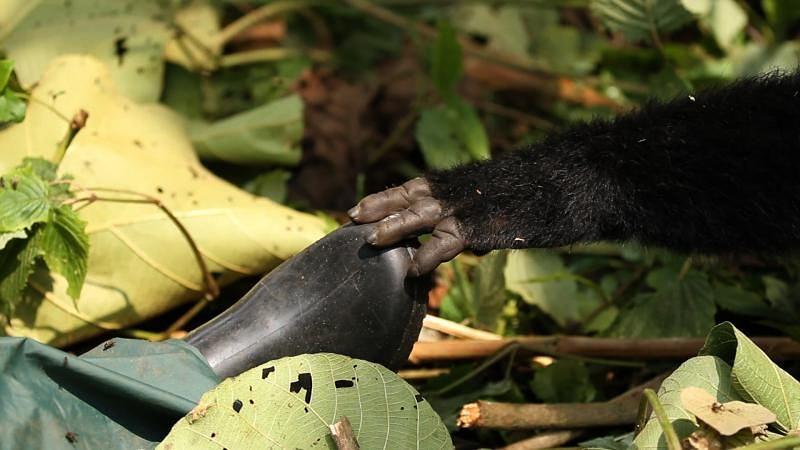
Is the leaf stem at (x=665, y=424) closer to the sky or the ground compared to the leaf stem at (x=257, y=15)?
closer to the ground

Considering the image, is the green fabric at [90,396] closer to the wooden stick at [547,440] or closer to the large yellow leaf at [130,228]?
the large yellow leaf at [130,228]

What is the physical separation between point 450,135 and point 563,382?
0.87m

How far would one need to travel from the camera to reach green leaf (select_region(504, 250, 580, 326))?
2.27 metres

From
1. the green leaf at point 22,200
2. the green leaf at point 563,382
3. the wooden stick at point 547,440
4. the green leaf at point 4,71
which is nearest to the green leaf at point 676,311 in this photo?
the green leaf at point 563,382

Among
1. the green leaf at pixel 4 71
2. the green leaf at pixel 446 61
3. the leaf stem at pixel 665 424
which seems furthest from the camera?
the green leaf at pixel 446 61

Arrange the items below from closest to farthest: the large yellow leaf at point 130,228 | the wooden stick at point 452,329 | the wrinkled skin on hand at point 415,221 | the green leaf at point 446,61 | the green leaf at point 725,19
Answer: the wrinkled skin on hand at point 415,221 < the large yellow leaf at point 130,228 < the wooden stick at point 452,329 < the green leaf at point 446,61 < the green leaf at point 725,19

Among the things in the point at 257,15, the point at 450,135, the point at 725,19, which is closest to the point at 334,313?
the point at 450,135

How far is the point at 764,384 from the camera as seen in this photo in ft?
4.88

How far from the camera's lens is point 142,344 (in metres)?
1.60

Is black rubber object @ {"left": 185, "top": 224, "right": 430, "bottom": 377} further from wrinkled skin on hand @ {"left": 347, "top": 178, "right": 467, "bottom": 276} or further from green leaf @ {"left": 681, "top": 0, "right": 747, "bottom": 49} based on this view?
green leaf @ {"left": 681, "top": 0, "right": 747, "bottom": 49}

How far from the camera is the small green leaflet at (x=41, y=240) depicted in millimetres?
1782

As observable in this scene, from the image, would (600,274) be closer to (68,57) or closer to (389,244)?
(389,244)

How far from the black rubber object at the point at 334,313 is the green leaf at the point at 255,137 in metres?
0.78

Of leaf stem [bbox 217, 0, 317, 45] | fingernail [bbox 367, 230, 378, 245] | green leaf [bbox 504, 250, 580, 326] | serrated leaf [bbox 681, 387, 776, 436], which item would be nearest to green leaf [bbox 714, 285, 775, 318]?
green leaf [bbox 504, 250, 580, 326]
